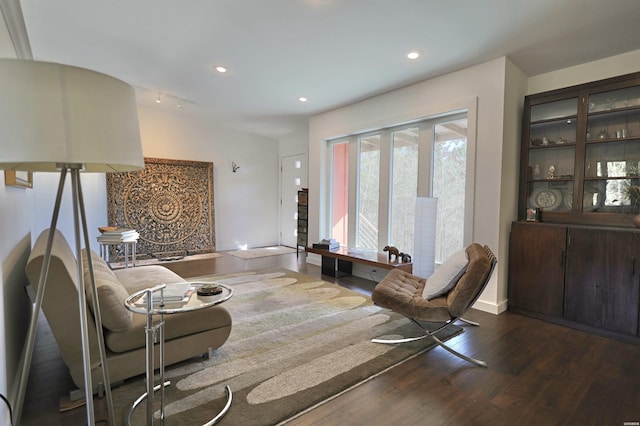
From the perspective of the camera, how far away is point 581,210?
118 inches

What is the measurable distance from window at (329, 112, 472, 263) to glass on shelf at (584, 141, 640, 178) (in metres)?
1.11

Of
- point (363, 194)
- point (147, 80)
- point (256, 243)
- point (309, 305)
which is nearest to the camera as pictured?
point (309, 305)

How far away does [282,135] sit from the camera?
734cm

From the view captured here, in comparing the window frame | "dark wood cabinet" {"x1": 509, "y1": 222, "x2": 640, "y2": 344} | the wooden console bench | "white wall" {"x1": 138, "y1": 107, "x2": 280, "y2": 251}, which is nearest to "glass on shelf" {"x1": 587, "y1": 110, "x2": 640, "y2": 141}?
"dark wood cabinet" {"x1": 509, "y1": 222, "x2": 640, "y2": 344}

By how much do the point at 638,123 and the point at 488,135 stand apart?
3.95ft

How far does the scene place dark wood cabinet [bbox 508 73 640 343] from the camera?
2656mm

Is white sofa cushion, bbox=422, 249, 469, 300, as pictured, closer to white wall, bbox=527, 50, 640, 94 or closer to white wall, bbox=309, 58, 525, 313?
white wall, bbox=309, 58, 525, 313

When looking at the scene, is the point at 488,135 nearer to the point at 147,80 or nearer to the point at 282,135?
the point at 147,80

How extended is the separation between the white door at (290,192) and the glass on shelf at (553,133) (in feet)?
14.7

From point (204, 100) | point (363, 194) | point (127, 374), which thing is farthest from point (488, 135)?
point (204, 100)

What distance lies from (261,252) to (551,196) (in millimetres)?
5086

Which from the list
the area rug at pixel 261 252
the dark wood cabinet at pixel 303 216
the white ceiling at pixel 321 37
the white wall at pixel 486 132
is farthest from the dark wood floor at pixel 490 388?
Answer: the dark wood cabinet at pixel 303 216

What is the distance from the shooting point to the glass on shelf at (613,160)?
110 inches

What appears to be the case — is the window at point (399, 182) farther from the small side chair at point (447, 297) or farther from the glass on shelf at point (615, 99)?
the small side chair at point (447, 297)
